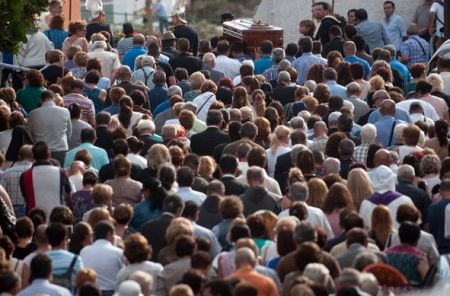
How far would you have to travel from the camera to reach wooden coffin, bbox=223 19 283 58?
1299 inches

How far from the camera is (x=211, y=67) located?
29344 mm

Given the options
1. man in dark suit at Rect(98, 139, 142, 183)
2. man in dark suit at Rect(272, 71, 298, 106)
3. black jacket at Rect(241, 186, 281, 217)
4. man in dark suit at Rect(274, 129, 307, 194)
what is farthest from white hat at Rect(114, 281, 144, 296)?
man in dark suit at Rect(272, 71, 298, 106)

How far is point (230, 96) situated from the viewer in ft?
85.7

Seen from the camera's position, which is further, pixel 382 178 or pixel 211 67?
pixel 211 67

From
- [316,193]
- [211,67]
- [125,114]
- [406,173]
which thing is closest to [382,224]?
[316,193]

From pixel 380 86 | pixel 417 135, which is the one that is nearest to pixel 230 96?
pixel 380 86

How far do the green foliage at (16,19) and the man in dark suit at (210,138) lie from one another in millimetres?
2616

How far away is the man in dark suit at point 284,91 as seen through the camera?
26.9 meters

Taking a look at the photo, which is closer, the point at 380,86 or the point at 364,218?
the point at 364,218

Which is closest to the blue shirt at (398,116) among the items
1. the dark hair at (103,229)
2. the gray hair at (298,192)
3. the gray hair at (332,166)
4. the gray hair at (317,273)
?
the gray hair at (332,166)

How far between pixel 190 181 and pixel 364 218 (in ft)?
6.10

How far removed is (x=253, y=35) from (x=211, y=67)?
3941 mm

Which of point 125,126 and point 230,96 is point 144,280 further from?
point 230,96

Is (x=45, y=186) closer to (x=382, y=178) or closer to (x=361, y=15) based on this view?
(x=382, y=178)
